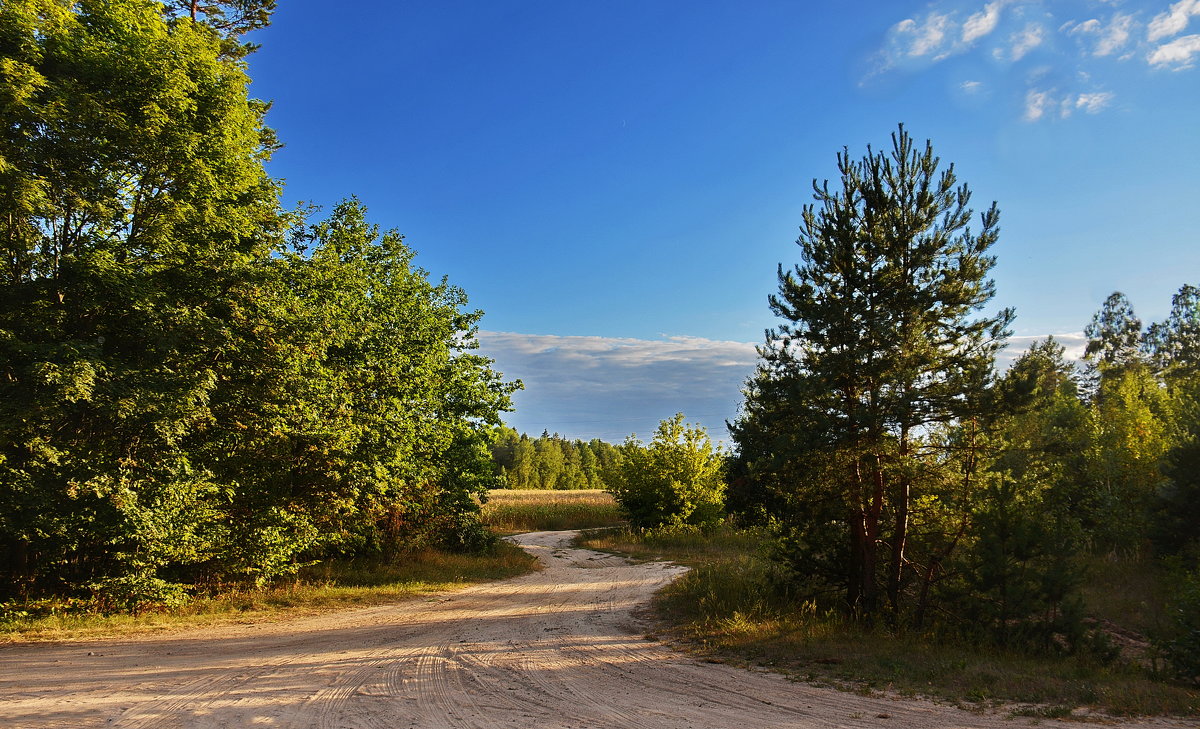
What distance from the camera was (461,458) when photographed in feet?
65.4

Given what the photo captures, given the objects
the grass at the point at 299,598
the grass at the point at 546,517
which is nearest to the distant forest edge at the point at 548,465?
the grass at the point at 546,517

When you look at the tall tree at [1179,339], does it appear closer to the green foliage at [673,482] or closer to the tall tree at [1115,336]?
the tall tree at [1115,336]

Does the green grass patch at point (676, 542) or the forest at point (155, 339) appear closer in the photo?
the forest at point (155, 339)

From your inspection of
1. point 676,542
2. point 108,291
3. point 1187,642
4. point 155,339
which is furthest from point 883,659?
point 676,542

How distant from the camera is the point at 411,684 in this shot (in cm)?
756

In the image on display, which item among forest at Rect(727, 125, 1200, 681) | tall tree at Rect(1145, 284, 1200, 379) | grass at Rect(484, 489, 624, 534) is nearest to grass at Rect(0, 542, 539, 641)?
forest at Rect(727, 125, 1200, 681)

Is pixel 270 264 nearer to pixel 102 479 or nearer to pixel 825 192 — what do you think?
pixel 102 479

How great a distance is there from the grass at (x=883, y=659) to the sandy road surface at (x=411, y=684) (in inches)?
27.0

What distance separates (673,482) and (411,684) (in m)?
24.9

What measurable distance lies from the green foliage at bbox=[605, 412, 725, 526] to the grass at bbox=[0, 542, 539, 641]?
11022 mm

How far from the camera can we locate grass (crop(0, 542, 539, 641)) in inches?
400

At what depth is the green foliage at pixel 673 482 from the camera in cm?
3170

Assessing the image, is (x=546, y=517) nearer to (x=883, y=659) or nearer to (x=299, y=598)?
(x=299, y=598)

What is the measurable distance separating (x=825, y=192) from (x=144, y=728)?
13708 millimetres
